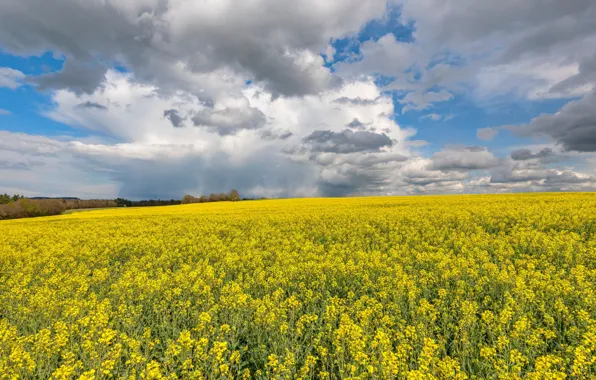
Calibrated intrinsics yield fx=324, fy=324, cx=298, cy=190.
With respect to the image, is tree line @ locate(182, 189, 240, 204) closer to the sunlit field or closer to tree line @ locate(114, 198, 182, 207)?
tree line @ locate(114, 198, 182, 207)

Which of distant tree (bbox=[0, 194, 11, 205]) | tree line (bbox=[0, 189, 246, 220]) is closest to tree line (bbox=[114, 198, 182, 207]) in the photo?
tree line (bbox=[0, 189, 246, 220])

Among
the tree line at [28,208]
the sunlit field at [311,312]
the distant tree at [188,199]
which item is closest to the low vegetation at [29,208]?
the tree line at [28,208]

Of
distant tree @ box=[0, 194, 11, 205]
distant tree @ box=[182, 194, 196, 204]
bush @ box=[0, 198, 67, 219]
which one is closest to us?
bush @ box=[0, 198, 67, 219]

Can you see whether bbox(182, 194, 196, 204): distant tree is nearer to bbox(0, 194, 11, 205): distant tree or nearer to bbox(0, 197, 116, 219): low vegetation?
bbox(0, 197, 116, 219): low vegetation

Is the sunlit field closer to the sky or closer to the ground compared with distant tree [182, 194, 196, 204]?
closer to the ground

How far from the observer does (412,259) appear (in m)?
12.6

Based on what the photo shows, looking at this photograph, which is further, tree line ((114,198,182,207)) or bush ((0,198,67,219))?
tree line ((114,198,182,207))

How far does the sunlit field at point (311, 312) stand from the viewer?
18.0 ft

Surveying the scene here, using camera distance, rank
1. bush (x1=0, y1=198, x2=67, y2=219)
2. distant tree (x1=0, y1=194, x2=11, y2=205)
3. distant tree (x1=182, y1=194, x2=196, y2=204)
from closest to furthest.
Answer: bush (x1=0, y1=198, x2=67, y2=219)
distant tree (x1=0, y1=194, x2=11, y2=205)
distant tree (x1=182, y1=194, x2=196, y2=204)

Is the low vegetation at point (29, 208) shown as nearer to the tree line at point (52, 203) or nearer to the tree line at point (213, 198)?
the tree line at point (52, 203)

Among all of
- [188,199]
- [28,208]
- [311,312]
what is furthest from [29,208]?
[311,312]

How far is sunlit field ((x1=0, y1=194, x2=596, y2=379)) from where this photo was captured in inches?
216

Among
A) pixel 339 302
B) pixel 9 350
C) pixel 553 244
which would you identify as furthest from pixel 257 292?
pixel 553 244

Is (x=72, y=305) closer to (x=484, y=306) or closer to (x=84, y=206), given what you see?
(x=484, y=306)
